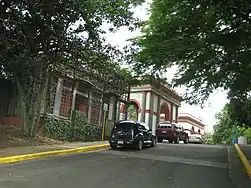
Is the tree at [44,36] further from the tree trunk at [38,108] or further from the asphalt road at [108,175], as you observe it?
the asphalt road at [108,175]

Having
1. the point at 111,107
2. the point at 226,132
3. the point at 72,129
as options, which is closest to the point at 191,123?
the point at 226,132

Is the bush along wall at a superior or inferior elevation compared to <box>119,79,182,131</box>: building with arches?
inferior

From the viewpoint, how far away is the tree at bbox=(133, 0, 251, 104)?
41.5ft

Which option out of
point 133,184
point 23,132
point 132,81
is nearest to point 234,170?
point 133,184

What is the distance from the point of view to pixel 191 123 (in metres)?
55.5

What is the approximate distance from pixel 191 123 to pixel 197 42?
42.8 metres

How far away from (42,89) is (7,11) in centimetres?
468

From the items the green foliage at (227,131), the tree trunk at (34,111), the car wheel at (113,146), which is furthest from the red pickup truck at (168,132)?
the tree trunk at (34,111)

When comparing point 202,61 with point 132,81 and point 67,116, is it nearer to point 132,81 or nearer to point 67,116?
point 132,81

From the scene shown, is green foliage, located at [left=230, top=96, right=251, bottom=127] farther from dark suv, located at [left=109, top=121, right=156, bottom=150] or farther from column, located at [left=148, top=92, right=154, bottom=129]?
dark suv, located at [left=109, top=121, right=156, bottom=150]

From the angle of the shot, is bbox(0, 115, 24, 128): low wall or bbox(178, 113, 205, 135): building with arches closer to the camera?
bbox(0, 115, 24, 128): low wall

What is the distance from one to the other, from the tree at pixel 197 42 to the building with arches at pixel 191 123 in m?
34.7

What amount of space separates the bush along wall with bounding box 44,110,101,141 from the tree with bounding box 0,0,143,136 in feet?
4.91

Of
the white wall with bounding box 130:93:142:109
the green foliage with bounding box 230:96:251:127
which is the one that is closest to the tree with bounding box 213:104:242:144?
the green foliage with bounding box 230:96:251:127
